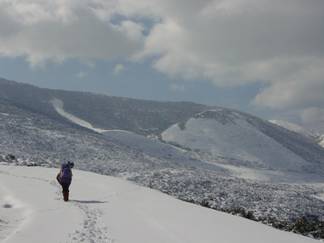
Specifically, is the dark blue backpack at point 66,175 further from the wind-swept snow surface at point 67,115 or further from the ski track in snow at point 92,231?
the wind-swept snow surface at point 67,115

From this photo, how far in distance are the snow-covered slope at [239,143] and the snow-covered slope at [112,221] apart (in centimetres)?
8602

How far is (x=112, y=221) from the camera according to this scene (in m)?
16.5

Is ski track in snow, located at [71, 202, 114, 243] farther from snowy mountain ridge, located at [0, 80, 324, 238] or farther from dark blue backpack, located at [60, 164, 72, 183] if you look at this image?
snowy mountain ridge, located at [0, 80, 324, 238]

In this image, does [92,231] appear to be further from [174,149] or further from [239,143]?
[239,143]

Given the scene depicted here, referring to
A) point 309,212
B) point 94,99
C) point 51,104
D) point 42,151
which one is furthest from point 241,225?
point 94,99

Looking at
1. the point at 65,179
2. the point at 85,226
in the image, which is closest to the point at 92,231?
the point at 85,226

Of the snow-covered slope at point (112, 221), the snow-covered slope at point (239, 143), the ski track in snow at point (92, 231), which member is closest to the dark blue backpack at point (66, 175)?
the snow-covered slope at point (112, 221)

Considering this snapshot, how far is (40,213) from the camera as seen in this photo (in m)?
16.8

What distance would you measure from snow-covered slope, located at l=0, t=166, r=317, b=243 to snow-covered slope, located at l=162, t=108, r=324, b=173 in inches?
3387

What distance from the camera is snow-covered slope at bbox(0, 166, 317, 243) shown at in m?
13.8

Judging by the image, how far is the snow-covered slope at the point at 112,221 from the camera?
13.8 meters

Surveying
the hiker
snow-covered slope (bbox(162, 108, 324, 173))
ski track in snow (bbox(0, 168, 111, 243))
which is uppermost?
snow-covered slope (bbox(162, 108, 324, 173))

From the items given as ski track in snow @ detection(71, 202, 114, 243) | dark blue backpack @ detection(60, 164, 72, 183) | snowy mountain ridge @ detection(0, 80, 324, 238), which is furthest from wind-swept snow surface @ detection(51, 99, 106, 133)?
ski track in snow @ detection(71, 202, 114, 243)

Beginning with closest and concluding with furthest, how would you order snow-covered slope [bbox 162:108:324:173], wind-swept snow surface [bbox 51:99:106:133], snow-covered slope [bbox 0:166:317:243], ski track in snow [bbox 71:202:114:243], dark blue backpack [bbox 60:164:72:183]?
1. ski track in snow [bbox 71:202:114:243]
2. snow-covered slope [bbox 0:166:317:243]
3. dark blue backpack [bbox 60:164:72:183]
4. snow-covered slope [bbox 162:108:324:173]
5. wind-swept snow surface [bbox 51:99:106:133]
